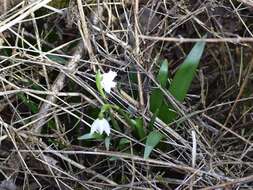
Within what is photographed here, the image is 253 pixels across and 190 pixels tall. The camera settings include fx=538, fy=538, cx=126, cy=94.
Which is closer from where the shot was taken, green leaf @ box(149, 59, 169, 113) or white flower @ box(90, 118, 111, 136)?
white flower @ box(90, 118, 111, 136)

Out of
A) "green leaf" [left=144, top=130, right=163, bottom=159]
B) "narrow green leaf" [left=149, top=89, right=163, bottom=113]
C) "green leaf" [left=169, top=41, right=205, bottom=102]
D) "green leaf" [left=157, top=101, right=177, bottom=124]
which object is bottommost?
"green leaf" [left=144, top=130, right=163, bottom=159]

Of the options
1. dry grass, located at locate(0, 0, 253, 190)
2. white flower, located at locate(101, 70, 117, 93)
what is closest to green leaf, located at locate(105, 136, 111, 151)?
dry grass, located at locate(0, 0, 253, 190)

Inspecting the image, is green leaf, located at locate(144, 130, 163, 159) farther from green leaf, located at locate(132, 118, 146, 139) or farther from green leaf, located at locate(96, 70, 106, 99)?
green leaf, located at locate(96, 70, 106, 99)

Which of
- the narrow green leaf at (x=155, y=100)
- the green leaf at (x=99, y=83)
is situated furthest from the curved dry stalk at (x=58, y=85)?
the narrow green leaf at (x=155, y=100)

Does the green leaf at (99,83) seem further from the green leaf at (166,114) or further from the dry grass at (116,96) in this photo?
the green leaf at (166,114)

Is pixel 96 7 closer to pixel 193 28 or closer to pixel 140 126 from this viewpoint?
pixel 193 28

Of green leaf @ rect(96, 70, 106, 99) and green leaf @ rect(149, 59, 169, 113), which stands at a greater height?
green leaf @ rect(96, 70, 106, 99)

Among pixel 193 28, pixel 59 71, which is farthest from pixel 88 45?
pixel 193 28

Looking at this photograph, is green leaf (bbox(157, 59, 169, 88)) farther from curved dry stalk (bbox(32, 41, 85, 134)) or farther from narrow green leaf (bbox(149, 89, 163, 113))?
curved dry stalk (bbox(32, 41, 85, 134))
